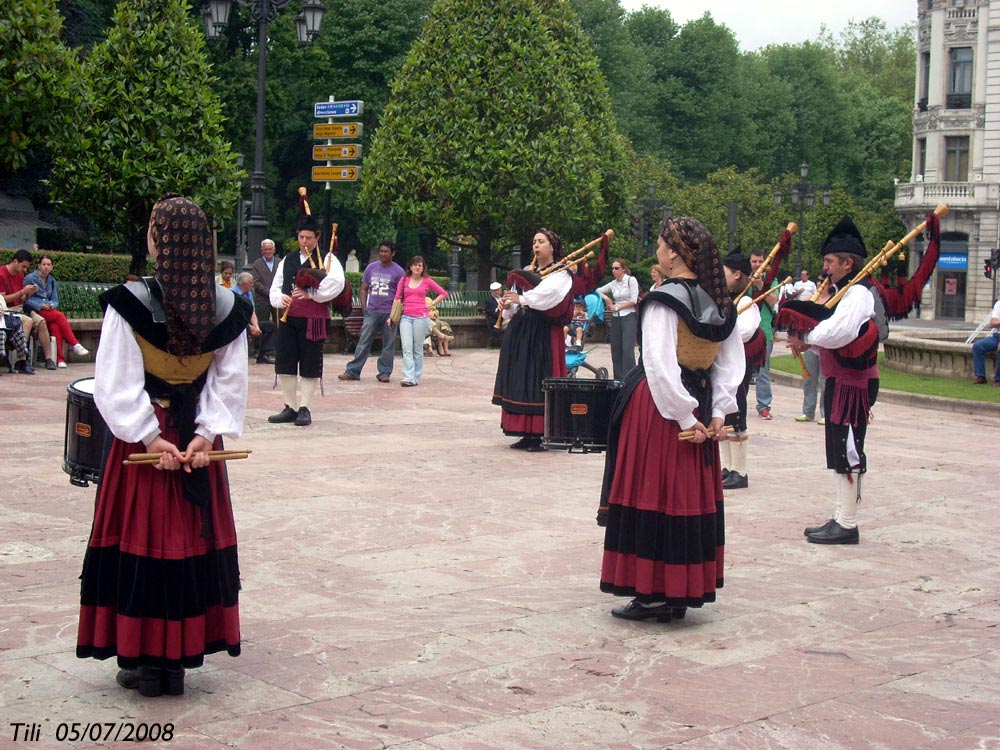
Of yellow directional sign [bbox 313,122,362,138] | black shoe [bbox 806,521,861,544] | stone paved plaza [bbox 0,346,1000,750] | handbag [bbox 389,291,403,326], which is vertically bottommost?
stone paved plaza [bbox 0,346,1000,750]

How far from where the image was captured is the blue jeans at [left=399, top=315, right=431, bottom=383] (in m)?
18.5

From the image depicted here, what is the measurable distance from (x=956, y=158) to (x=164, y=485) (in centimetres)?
6457

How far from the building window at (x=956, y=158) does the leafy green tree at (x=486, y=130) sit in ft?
123

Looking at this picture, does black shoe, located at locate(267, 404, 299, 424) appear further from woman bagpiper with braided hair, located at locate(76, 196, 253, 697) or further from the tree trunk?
the tree trunk

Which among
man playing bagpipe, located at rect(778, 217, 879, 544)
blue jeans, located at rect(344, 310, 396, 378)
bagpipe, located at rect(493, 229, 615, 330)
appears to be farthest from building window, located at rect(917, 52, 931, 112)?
man playing bagpipe, located at rect(778, 217, 879, 544)

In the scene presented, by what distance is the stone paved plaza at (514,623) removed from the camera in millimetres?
5215

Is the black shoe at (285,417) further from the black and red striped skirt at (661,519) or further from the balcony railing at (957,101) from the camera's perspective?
the balcony railing at (957,101)

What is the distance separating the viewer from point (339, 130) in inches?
914

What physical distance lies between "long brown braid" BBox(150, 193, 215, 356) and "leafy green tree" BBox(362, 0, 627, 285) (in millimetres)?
25814

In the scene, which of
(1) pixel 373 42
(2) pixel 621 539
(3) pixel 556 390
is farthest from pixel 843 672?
(1) pixel 373 42

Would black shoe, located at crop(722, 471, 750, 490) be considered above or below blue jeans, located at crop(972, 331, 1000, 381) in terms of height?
below

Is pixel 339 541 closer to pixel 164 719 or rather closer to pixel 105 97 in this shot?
pixel 164 719

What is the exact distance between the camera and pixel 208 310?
5.41 meters

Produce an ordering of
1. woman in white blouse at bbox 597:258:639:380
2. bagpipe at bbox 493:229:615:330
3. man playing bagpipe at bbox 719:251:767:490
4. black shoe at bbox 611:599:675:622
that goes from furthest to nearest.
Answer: woman in white blouse at bbox 597:258:639:380
bagpipe at bbox 493:229:615:330
man playing bagpipe at bbox 719:251:767:490
black shoe at bbox 611:599:675:622
